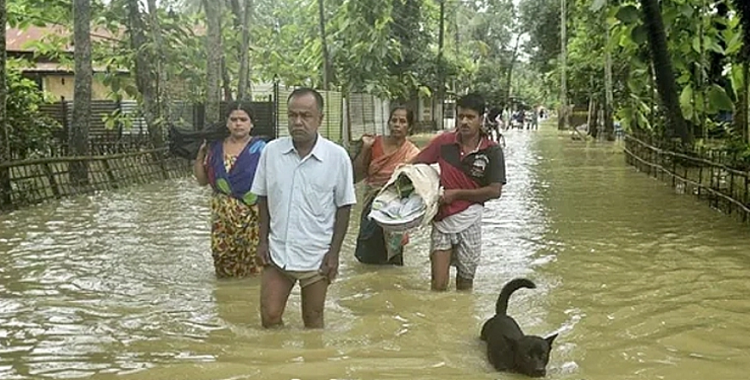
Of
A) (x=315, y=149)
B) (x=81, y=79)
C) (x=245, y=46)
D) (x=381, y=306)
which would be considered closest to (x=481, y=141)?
(x=381, y=306)

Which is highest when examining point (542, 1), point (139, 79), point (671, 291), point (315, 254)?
point (542, 1)

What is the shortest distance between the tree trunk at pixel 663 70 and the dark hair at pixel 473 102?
9120mm

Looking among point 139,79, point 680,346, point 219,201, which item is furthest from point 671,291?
point 139,79

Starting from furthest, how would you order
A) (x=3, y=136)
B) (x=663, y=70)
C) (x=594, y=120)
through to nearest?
(x=594, y=120)
(x=663, y=70)
(x=3, y=136)

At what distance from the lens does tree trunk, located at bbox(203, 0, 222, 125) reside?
17.8m

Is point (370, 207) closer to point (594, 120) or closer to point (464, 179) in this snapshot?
point (464, 179)

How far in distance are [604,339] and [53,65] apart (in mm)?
25640

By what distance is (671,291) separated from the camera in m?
7.21

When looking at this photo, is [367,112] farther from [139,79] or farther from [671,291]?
[671,291]

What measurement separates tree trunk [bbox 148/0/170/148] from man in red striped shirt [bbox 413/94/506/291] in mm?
12322

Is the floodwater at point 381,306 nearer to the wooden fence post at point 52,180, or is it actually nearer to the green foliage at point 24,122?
the wooden fence post at point 52,180

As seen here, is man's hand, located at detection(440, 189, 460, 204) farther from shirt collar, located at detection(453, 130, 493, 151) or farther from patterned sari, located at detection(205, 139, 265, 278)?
patterned sari, located at detection(205, 139, 265, 278)

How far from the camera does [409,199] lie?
6.14 meters

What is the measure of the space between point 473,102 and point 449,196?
0.69m
